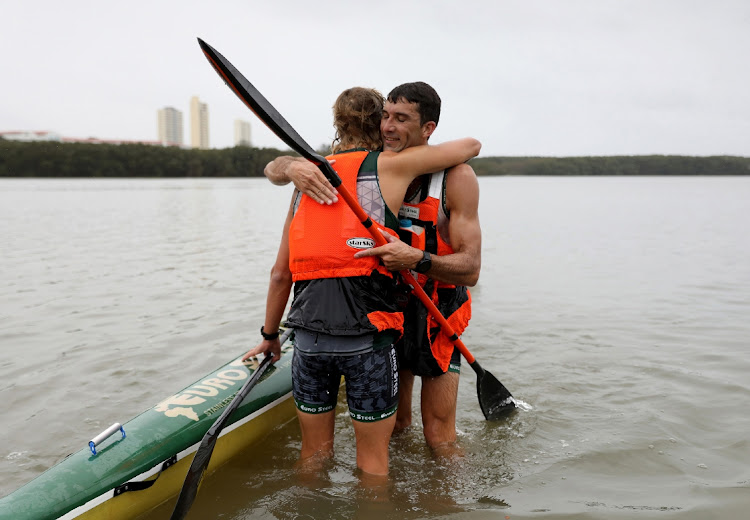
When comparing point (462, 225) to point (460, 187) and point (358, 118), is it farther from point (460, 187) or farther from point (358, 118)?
point (358, 118)

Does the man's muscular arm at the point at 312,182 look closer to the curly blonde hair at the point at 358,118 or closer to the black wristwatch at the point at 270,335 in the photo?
the curly blonde hair at the point at 358,118

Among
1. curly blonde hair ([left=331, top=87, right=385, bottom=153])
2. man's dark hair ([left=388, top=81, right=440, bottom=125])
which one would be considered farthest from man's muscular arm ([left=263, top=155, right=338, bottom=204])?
man's dark hair ([left=388, top=81, right=440, bottom=125])

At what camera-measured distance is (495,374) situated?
6.74 meters

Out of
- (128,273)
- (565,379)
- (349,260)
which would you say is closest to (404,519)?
(349,260)

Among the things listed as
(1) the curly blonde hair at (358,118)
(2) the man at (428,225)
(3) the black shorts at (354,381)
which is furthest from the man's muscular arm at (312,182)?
(3) the black shorts at (354,381)

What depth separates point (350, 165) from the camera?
3.25 metres

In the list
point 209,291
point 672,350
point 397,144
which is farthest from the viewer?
point 209,291

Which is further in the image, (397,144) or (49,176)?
(49,176)

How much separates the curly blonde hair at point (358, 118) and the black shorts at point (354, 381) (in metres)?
1.25

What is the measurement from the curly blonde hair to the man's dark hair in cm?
12

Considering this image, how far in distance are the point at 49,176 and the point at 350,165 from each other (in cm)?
7814

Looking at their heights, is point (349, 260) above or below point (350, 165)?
below

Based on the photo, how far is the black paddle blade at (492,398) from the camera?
5.19 meters

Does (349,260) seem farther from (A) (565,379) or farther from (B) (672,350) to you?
(B) (672,350)
